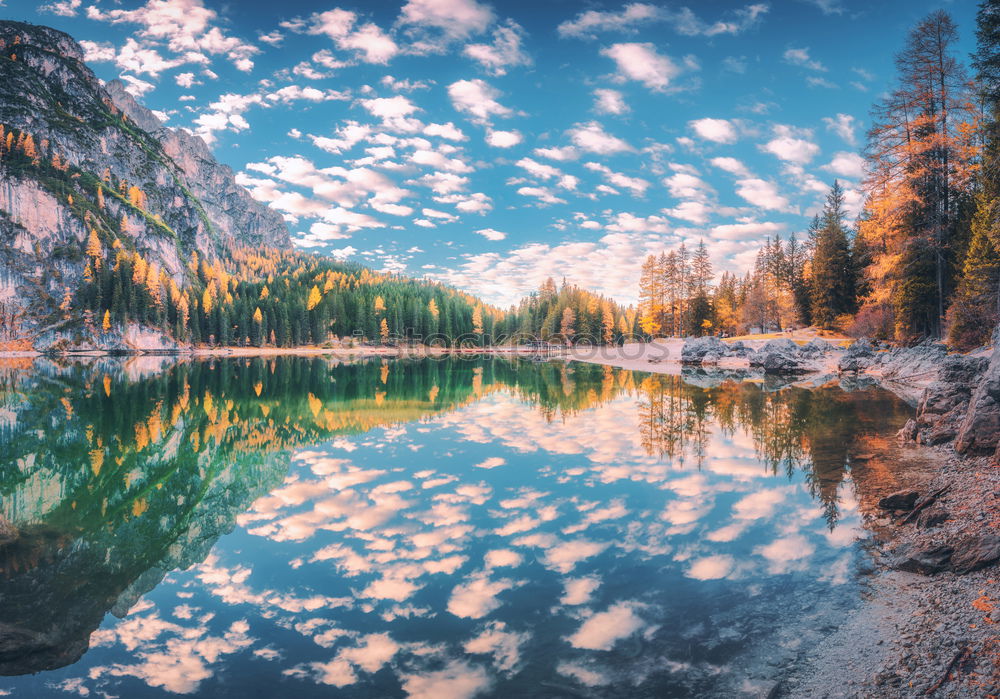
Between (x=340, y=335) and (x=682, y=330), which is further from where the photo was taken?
(x=340, y=335)

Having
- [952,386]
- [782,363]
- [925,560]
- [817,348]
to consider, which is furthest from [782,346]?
[925,560]

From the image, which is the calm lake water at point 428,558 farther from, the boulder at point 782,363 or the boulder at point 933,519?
the boulder at point 782,363

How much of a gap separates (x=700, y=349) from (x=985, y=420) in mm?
51078

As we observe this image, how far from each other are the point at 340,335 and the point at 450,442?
13699cm

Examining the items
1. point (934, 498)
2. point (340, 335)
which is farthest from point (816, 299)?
point (340, 335)

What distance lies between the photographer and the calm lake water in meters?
5.67

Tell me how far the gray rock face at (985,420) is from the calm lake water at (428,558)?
270 centimetres

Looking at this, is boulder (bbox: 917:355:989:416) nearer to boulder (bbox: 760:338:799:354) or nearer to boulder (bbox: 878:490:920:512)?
boulder (bbox: 878:490:920:512)

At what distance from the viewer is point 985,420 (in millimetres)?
12516

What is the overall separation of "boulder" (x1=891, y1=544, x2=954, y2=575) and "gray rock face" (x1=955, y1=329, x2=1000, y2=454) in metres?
7.19

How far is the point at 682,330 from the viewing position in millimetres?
93375

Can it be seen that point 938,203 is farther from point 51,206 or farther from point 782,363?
point 51,206

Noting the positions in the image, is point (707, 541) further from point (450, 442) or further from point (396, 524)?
point (450, 442)

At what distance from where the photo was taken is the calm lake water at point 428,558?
5672mm
